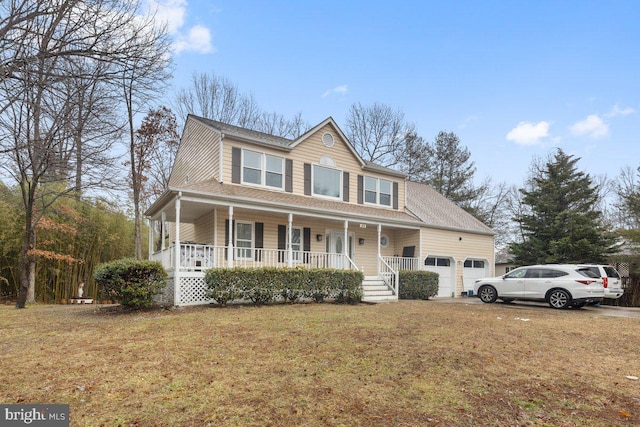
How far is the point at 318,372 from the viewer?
4.81 m

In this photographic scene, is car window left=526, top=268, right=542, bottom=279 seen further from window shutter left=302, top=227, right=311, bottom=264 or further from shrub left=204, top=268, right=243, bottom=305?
shrub left=204, top=268, right=243, bottom=305

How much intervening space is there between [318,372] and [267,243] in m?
9.84

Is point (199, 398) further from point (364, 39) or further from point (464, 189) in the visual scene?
point (464, 189)

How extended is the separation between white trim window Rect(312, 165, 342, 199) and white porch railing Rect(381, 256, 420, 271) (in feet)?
11.5

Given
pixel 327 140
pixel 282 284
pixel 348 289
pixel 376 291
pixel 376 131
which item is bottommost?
pixel 376 291

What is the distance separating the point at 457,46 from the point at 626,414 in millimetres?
14633

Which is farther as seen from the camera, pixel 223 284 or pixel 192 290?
pixel 192 290

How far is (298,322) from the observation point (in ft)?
26.9

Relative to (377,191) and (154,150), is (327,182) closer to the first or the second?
(377,191)

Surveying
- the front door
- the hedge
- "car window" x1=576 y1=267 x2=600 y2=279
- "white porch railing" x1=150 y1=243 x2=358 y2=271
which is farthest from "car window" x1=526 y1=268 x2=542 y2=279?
the front door

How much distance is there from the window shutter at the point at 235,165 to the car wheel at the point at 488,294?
1029 centimetres

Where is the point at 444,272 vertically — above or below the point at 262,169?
below

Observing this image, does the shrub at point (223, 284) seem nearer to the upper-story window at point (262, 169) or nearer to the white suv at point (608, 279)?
the upper-story window at point (262, 169)

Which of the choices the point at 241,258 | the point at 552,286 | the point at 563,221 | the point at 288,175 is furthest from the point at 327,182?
the point at 563,221
